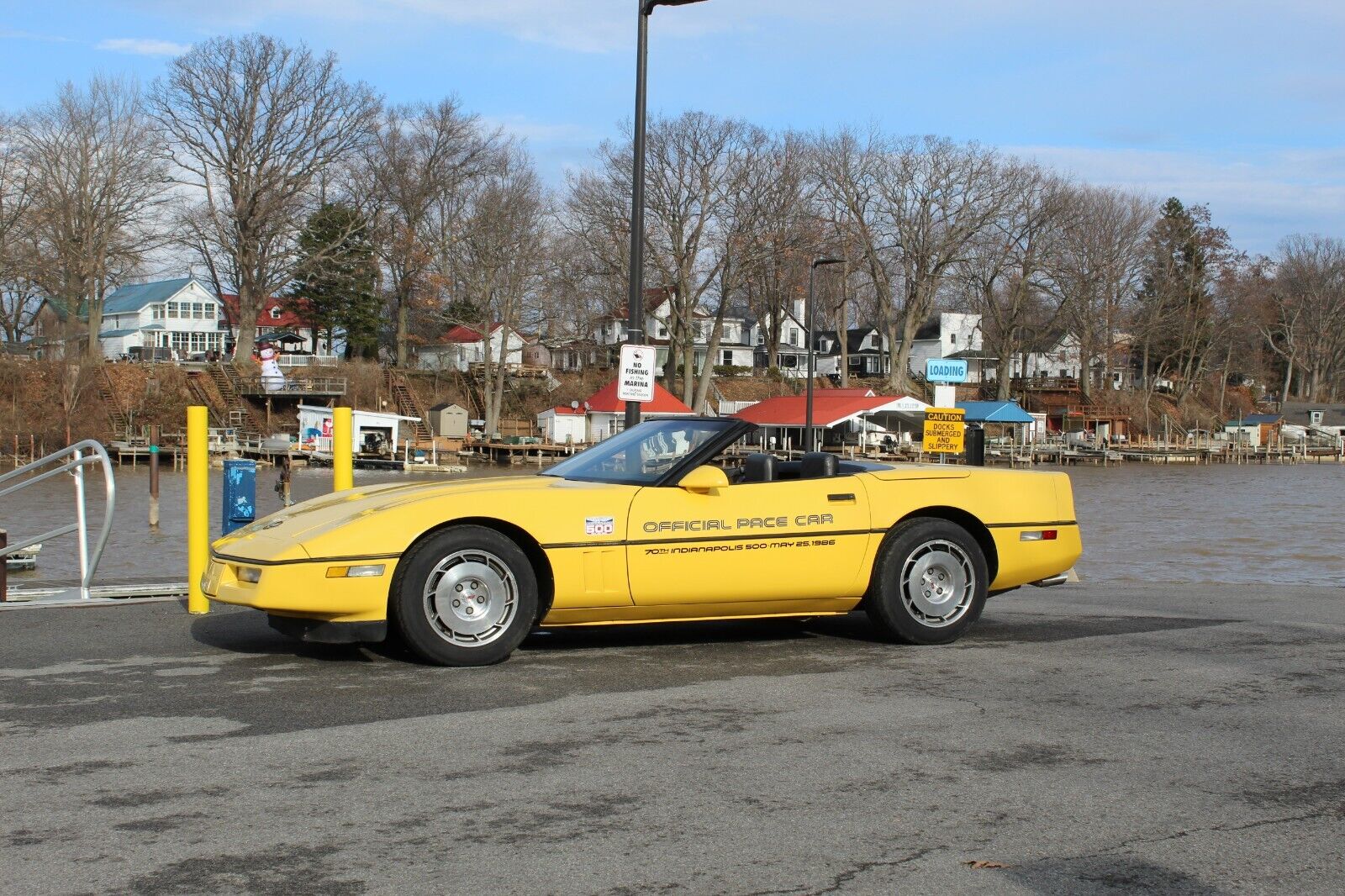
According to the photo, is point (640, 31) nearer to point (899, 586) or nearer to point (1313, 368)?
point (899, 586)

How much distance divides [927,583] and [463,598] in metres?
2.80

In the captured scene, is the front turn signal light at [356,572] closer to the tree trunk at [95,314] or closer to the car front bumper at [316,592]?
the car front bumper at [316,592]

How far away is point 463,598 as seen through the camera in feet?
23.1

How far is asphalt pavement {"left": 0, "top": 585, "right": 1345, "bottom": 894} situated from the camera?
3.92m

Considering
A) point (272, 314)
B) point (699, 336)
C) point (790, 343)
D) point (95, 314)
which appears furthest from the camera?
point (790, 343)

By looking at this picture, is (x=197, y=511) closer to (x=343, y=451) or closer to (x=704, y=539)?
(x=343, y=451)

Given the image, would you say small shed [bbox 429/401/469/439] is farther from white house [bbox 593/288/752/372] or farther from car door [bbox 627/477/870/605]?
car door [bbox 627/477/870/605]

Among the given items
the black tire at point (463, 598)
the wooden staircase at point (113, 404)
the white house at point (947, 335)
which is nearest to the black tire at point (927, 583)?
the black tire at point (463, 598)

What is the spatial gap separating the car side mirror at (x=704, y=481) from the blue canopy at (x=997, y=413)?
7357 centimetres

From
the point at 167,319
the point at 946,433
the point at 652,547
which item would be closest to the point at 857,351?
the point at 167,319

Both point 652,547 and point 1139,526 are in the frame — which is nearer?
point 652,547

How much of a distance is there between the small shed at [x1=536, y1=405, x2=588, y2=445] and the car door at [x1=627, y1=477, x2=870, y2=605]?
6342 cm

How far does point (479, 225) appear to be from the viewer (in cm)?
7300

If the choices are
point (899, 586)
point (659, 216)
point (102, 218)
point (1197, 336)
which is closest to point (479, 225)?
point (659, 216)
